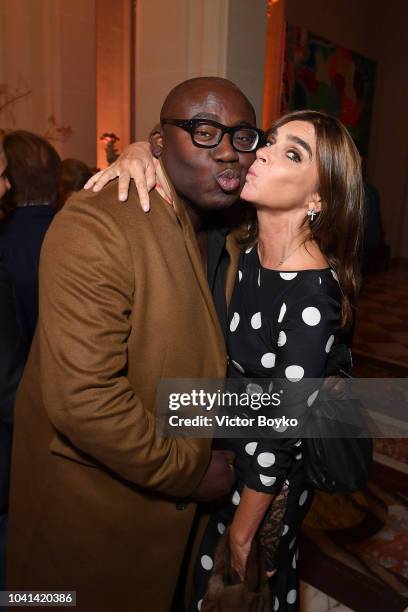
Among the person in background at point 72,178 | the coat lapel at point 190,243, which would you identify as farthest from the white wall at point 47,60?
the coat lapel at point 190,243

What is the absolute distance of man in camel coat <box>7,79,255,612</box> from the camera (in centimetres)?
123

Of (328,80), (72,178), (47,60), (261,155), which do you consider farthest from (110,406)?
(328,80)

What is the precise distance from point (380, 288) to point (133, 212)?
29.2 ft

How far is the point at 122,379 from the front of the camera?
50.3 inches

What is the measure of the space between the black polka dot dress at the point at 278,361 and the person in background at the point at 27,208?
3.71ft

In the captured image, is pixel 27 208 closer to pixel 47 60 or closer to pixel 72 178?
pixel 72 178

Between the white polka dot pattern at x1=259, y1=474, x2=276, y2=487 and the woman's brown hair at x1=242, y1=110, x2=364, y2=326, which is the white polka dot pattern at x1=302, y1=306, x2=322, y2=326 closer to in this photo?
the woman's brown hair at x1=242, y1=110, x2=364, y2=326

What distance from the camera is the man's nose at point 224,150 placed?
1.39 meters

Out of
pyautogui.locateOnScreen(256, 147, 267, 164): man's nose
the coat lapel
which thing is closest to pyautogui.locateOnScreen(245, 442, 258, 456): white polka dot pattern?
the coat lapel

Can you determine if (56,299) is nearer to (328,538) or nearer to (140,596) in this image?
(140,596)

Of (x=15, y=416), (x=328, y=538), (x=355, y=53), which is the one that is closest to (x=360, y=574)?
(x=328, y=538)

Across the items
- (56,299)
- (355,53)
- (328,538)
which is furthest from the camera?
(355,53)

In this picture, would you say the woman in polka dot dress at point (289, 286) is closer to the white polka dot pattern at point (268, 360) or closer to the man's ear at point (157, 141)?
the white polka dot pattern at point (268, 360)

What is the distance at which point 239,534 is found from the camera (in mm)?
1568
